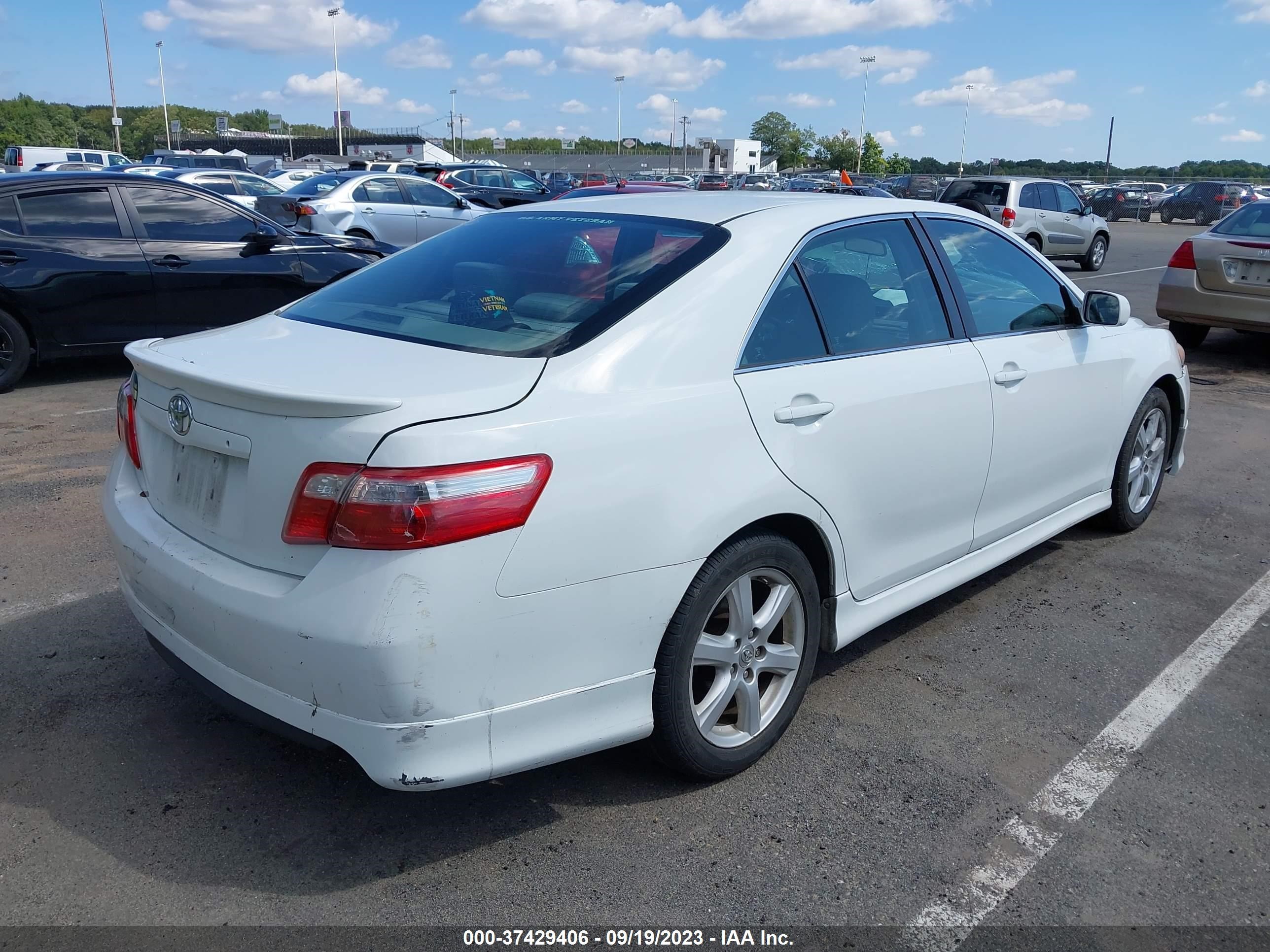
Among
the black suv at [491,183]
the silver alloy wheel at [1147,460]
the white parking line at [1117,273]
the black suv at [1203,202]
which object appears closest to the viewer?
the silver alloy wheel at [1147,460]

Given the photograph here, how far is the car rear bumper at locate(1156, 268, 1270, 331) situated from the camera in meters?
9.37

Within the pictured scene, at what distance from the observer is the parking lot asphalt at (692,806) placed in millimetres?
2486

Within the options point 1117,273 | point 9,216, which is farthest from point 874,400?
point 1117,273

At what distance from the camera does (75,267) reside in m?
7.75

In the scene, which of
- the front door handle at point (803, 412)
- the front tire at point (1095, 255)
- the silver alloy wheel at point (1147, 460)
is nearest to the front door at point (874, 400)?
the front door handle at point (803, 412)

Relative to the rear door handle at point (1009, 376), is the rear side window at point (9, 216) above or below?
above

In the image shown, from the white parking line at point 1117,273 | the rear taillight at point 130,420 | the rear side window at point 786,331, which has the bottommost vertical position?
the white parking line at point 1117,273

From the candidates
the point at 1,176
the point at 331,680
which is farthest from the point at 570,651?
the point at 1,176

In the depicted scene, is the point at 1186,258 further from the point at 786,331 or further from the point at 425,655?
the point at 425,655

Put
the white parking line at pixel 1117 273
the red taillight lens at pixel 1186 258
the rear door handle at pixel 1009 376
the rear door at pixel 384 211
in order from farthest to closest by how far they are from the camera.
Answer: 1. the white parking line at pixel 1117 273
2. the rear door at pixel 384 211
3. the red taillight lens at pixel 1186 258
4. the rear door handle at pixel 1009 376

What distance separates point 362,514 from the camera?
7.44 ft

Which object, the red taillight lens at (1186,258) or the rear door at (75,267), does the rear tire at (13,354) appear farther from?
the red taillight lens at (1186,258)

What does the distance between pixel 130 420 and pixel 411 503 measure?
1362 millimetres

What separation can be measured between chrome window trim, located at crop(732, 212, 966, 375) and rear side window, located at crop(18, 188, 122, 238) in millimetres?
6643
